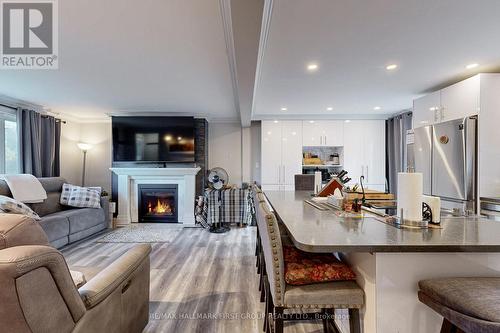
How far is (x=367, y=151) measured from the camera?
5.16 meters

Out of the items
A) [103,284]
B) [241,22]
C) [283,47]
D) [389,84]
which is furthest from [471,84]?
[103,284]

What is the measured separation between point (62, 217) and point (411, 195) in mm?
4236

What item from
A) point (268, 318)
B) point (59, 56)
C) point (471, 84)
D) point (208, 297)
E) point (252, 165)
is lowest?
point (208, 297)

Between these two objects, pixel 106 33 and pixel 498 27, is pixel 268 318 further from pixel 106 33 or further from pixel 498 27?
pixel 498 27

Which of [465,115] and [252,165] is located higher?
[465,115]

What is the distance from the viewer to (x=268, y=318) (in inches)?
64.2

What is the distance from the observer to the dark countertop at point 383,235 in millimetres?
988

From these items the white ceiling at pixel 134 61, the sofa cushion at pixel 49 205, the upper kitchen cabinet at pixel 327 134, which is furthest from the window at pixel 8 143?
the upper kitchen cabinet at pixel 327 134

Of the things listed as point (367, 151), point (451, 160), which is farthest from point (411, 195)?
point (367, 151)

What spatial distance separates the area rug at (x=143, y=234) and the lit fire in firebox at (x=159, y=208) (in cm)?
32

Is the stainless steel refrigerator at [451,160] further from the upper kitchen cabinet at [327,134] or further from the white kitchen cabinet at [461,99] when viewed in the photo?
the upper kitchen cabinet at [327,134]

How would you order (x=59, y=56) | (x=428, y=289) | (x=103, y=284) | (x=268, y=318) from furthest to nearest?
(x=59, y=56)
(x=268, y=318)
(x=103, y=284)
(x=428, y=289)

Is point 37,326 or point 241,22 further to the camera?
point 241,22

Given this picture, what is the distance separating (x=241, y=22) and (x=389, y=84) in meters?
2.42
